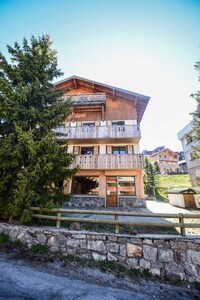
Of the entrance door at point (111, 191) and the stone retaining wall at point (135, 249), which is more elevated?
the entrance door at point (111, 191)

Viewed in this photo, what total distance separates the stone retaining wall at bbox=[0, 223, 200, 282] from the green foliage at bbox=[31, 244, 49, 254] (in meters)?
0.09

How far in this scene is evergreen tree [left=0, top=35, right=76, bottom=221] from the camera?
4.88m

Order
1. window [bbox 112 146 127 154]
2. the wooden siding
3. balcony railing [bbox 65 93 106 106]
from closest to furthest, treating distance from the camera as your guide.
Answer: window [bbox 112 146 127 154], balcony railing [bbox 65 93 106 106], the wooden siding

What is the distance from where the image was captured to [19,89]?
20.0ft

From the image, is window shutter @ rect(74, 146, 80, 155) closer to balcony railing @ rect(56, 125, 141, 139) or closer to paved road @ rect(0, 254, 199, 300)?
balcony railing @ rect(56, 125, 141, 139)

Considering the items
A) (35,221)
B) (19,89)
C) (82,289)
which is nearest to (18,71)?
(19,89)

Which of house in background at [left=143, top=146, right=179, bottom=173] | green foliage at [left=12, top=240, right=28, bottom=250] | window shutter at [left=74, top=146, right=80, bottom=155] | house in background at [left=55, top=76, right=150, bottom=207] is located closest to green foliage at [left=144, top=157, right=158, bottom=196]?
house in background at [left=55, top=76, right=150, bottom=207]

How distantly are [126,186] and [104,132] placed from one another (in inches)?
204

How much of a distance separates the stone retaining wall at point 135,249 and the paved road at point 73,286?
0.38 m

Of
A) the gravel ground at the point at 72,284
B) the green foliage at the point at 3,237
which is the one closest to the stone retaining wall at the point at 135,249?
the gravel ground at the point at 72,284

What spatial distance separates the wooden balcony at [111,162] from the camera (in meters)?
10.6

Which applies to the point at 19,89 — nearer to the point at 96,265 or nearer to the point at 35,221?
the point at 35,221

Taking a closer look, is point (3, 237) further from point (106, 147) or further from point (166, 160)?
point (166, 160)

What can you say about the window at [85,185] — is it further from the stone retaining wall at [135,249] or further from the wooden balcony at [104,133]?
the stone retaining wall at [135,249]
